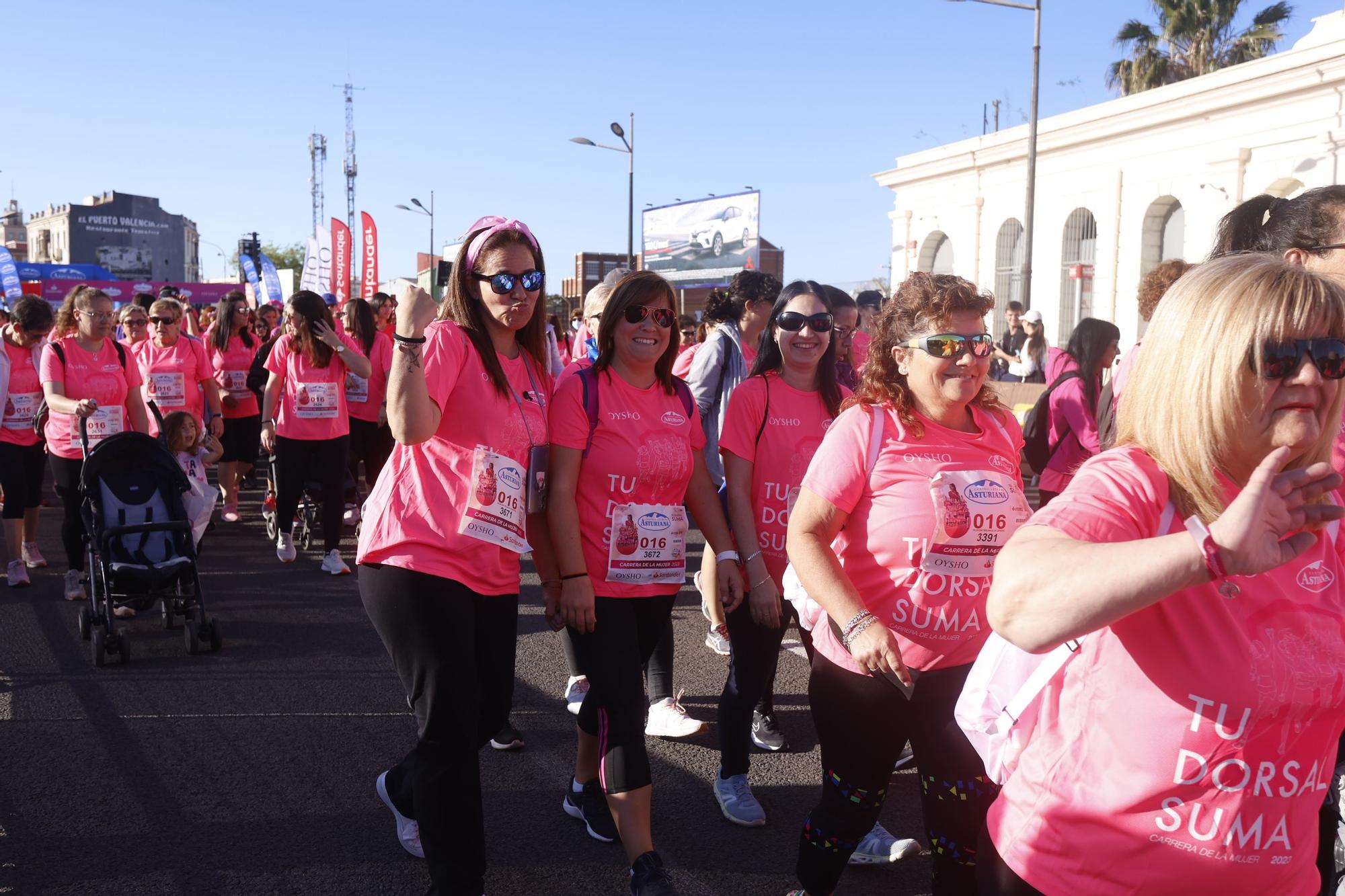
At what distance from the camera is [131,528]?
5855 millimetres

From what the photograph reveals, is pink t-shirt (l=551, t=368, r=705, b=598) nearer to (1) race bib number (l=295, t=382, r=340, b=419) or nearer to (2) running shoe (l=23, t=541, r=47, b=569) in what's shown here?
(1) race bib number (l=295, t=382, r=340, b=419)

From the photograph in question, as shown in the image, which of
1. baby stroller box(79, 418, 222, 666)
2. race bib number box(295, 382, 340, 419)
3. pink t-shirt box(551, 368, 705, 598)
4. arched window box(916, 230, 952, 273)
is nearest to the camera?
pink t-shirt box(551, 368, 705, 598)

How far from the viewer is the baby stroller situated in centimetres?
586

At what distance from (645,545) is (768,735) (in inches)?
69.9

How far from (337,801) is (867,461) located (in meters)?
2.49

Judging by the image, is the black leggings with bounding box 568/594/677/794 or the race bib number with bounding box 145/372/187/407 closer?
the black leggings with bounding box 568/594/677/794

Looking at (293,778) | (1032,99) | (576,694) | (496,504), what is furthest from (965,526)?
(1032,99)

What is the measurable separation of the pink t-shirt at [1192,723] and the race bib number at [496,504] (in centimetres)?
175

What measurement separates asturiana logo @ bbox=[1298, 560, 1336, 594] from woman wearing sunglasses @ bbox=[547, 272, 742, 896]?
6.45ft

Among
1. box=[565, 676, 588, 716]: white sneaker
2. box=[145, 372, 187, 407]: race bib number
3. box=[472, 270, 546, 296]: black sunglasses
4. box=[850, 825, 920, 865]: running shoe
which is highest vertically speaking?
box=[472, 270, 546, 296]: black sunglasses

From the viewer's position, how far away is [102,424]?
23.3 ft

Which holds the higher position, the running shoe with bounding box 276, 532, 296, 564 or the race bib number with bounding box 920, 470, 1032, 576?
the race bib number with bounding box 920, 470, 1032, 576

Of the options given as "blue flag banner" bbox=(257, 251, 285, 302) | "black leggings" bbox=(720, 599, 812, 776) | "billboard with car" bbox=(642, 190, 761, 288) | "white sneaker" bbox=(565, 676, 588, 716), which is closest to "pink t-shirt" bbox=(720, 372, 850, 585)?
"black leggings" bbox=(720, 599, 812, 776)

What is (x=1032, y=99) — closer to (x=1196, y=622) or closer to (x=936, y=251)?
(x=936, y=251)
